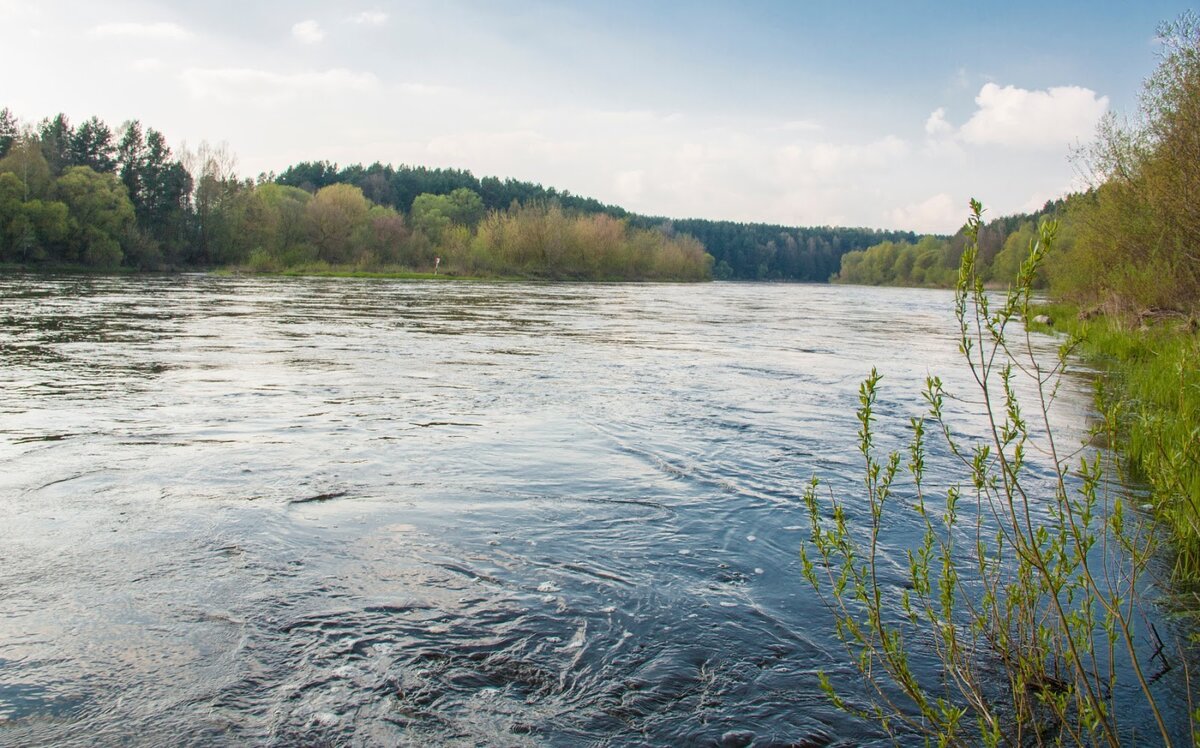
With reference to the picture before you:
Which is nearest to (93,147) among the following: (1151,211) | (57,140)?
(57,140)

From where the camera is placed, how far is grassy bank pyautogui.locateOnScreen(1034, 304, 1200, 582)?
13.2 ft

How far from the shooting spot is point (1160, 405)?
9.67 meters

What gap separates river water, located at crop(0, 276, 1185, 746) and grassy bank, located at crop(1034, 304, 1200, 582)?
1.31 metres

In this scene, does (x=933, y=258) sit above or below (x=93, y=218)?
above

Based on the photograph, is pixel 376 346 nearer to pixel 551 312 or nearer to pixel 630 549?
pixel 630 549

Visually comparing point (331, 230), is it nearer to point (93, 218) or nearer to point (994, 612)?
point (93, 218)

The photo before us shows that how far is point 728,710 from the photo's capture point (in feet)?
13.1

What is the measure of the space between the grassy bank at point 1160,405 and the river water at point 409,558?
51.4 inches

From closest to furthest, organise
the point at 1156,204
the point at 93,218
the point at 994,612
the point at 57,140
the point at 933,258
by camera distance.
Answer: the point at 994,612, the point at 1156,204, the point at 93,218, the point at 57,140, the point at 933,258

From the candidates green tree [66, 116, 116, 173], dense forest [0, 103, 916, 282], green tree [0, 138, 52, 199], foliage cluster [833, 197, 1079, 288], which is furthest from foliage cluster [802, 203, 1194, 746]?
foliage cluster [833, 197, 1079, 288]

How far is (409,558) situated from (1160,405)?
8713 mm

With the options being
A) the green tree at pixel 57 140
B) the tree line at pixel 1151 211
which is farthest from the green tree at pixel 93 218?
the tree line at pixel 1151 211

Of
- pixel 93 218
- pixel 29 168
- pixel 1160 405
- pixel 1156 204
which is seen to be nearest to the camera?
pixel 1160 405

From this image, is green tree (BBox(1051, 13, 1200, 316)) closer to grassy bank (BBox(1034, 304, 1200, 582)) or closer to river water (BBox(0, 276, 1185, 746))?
A: grassy bank (BBox(1034, 304, 1200, 582))
